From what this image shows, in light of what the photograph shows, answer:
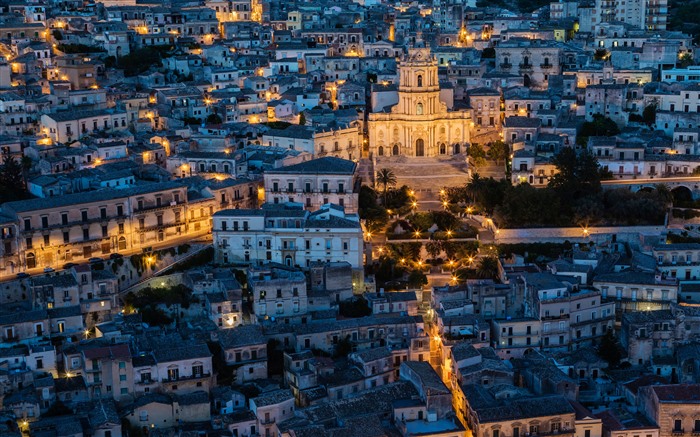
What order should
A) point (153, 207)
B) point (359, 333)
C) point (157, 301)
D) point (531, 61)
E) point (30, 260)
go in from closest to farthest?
1. point (359, 333)
2. point (157, 301)
3. point (30, 260)
4. point (153, 207)
5. point (531, 61)

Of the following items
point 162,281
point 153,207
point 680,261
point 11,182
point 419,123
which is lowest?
point 162,281

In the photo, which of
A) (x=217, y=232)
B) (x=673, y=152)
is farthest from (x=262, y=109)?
(x=673, y=152)

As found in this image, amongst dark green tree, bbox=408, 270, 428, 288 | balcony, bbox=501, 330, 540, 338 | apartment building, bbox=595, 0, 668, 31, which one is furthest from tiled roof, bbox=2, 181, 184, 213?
apartment building, bbox=595, 0, 668, 31

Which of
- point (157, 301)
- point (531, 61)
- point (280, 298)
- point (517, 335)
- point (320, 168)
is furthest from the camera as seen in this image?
point (531, 61)

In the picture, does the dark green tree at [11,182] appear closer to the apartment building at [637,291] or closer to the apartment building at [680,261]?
the apartment building at [637,291]

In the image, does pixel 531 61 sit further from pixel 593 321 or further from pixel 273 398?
pixel 273 398

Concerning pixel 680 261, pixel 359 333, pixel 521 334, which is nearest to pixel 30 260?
pixel 359 333
